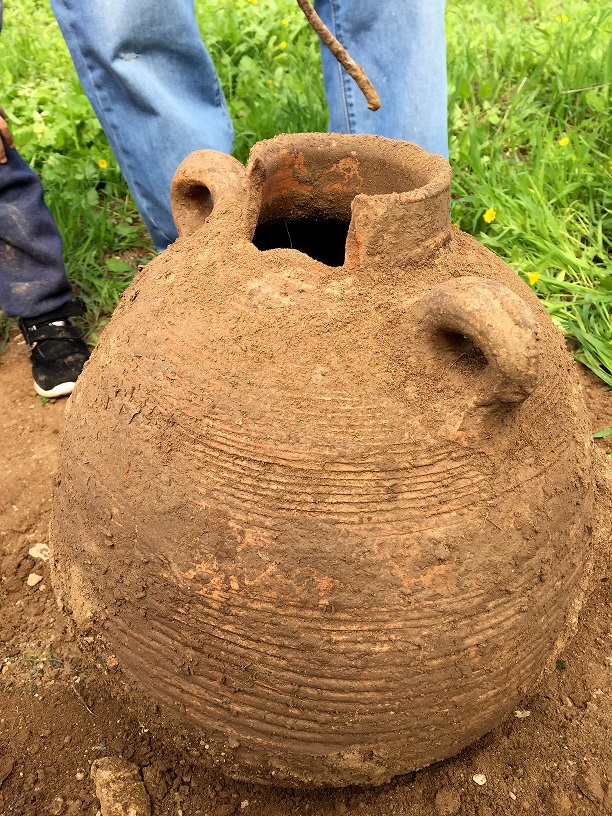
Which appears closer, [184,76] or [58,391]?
[184,76]

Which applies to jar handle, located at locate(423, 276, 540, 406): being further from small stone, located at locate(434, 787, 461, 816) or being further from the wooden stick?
small stone, located at locate(434, 787, 461, 816)

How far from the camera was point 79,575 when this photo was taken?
5.20ft

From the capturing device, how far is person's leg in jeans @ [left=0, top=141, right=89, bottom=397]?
290 centimetres

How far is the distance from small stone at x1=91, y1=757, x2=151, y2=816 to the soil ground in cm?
3

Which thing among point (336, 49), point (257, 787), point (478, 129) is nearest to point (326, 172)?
point (336, 49)

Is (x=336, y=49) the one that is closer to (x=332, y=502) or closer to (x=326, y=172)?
(x=326, y=172)

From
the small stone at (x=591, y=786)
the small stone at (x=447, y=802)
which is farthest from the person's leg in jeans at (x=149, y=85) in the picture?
the small stone at (x=591, y=786)

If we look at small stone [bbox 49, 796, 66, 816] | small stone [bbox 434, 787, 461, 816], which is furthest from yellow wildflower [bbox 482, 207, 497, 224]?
small stone [bbox 49, 796, 66, 816]

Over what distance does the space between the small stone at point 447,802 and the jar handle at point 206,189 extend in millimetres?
1287

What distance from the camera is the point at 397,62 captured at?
266 cm

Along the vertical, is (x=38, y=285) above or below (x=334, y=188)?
below

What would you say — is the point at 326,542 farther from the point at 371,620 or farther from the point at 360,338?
the point at 360,338

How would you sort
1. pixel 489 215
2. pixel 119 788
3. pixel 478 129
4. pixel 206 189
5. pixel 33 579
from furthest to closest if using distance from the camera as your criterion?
pixel 478 129, pixel 489 215, pixel 33 579, pixel 206 189, pixel 119 788

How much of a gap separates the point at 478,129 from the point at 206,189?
2274mm
